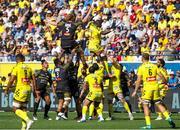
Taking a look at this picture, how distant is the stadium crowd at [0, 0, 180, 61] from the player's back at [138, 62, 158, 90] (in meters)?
10.2

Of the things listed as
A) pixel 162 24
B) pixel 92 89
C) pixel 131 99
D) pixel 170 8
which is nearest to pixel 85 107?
pixel 92 89

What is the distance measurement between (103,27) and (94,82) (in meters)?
12.5

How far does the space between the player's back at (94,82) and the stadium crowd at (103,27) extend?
7050 mm

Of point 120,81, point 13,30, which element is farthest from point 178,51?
point 13,30

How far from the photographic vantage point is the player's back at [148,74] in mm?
25719

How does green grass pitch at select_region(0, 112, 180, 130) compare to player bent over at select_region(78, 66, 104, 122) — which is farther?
player bent over at select_region(78, 66, 104, 122)

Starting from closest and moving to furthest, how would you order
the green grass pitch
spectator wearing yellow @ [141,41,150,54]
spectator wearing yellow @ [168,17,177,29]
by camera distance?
the green grass pitch
spectator wearing yellow @ [141,41,150,54]
spectator wearing yellow @ [168,17,177,29]

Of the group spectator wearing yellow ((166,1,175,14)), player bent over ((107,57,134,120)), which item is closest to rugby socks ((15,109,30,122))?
player bent over ((107,57,134,120))

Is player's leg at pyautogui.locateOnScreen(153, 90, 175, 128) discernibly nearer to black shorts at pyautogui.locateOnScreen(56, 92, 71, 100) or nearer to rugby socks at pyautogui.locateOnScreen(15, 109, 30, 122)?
rugby socks at pyautogui.locateOnScreen(15, 109, 30, 122)

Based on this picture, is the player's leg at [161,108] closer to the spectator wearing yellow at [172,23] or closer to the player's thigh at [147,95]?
the player's thigh at [147,95]

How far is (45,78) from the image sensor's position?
3159 centimetres

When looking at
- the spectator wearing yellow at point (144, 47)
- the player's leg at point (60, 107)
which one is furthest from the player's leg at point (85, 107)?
the spectator wearing yellow at point (144, 47)

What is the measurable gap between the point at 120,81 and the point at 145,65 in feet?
18.5

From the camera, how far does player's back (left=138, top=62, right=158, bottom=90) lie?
1013 inches
